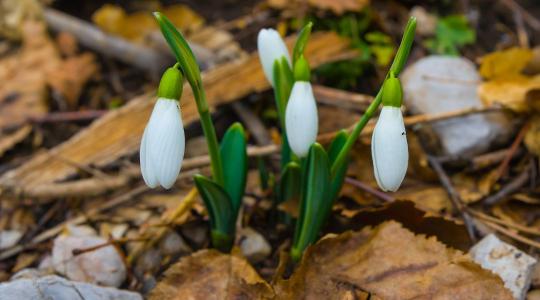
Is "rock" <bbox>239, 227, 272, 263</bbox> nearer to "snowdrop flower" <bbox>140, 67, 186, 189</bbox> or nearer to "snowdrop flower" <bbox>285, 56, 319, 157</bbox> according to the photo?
"snowdrop flower" <bbox>285, 56, 319, 157</bbox>

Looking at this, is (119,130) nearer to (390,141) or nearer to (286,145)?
(286,145)

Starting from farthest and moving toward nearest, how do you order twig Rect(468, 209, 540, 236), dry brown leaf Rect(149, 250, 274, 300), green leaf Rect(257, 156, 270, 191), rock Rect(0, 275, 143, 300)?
green leaf Rect(257, 156, 270, 191) → twig Rect(468, 209, 540, 236) → dry brown leaf Rect(149, 250, 274, 300) → rock Rect(0, 275, 143, 300)

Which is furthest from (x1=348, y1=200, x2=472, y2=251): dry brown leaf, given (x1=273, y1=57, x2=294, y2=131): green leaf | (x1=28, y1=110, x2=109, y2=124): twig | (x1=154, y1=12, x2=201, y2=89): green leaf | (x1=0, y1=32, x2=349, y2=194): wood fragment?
(x1=28, y1=110, x2=109, y2=124): twig

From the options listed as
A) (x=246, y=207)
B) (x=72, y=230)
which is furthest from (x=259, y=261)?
(x=72, y=230)

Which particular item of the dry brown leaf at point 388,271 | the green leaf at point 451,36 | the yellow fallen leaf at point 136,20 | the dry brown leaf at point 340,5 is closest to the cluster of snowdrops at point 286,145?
the dry brown leaf at point 388,271

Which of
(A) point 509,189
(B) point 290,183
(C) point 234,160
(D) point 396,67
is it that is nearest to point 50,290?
(C) point 234,160

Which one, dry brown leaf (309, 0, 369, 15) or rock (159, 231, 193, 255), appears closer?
rock (159, 231, 193, 255)

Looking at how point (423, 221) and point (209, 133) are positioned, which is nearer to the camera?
point (209, 133)
